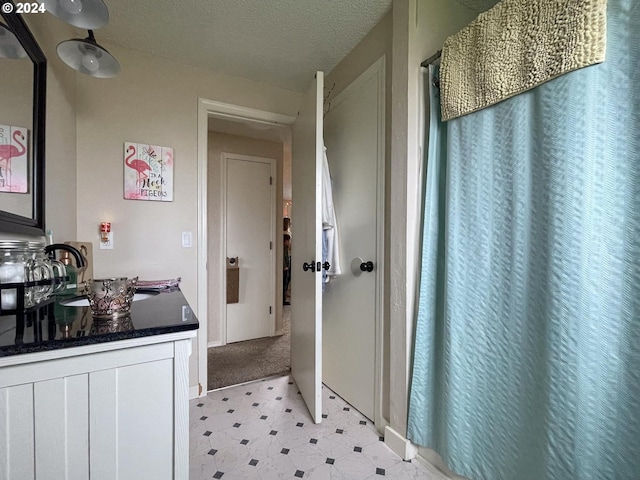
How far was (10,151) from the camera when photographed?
3.11 feet

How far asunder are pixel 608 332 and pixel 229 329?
2.91 metres

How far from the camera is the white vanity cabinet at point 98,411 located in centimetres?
65

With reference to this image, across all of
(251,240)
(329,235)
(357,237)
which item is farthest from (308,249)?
(251,240)

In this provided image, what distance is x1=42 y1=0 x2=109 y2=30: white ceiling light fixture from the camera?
0.93 meters

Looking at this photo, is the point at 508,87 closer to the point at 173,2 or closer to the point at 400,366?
the point at 400,366

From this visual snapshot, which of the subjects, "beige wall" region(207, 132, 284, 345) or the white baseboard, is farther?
"beige wall" region(207, 132, 284, 345)

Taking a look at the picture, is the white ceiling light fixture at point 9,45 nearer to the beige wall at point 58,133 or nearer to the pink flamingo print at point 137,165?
the beige wall at point 58,133

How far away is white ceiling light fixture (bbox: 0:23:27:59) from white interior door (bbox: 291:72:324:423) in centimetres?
120

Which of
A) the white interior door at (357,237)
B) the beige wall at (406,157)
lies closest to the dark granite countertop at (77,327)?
the beige wall at (406,157)

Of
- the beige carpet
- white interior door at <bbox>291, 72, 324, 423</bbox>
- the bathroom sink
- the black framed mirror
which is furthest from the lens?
the beige carpet

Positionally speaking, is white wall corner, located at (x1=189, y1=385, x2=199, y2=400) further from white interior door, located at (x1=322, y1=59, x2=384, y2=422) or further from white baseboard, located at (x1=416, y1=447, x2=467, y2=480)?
white baseboard, located at (x1=416, y1=447, x2=467, y2=480)

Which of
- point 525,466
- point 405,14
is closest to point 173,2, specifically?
point 405,14

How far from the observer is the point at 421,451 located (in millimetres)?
1361


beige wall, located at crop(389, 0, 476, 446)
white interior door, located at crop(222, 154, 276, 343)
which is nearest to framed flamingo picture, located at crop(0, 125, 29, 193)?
beige wall, located at crop(389, 0, 476, 446)
